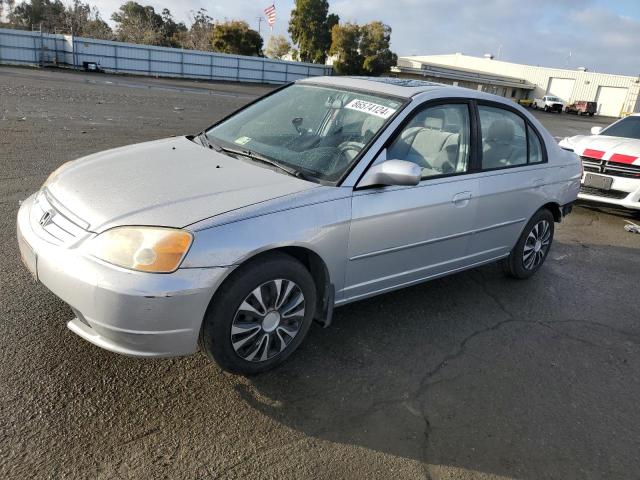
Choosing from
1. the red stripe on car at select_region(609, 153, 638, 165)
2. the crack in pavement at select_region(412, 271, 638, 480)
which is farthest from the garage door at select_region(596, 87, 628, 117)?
the crack in pavement at select_region(412, 271, 638, 480)

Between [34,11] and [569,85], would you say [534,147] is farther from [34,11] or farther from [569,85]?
[569,85]

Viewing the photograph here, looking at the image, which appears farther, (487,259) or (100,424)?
(487,259)

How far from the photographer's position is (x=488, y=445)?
269 centimetres

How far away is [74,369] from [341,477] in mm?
1564

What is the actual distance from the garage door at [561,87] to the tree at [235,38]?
41061 millimetres

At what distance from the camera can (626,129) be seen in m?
8.62

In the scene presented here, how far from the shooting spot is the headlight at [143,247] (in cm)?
248

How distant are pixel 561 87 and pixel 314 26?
35.3m

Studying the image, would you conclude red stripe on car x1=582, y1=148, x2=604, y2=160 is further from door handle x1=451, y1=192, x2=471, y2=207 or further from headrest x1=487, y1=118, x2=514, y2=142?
door handle x1=451, y1=192, x2=471, y2=207

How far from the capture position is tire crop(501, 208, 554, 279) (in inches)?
187

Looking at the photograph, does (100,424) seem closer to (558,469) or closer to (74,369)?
(74,369)

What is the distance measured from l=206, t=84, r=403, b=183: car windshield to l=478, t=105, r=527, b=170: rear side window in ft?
3.05

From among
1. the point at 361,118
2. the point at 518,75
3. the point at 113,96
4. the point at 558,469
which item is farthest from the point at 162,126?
the point at 518,75

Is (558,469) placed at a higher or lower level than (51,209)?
lower
